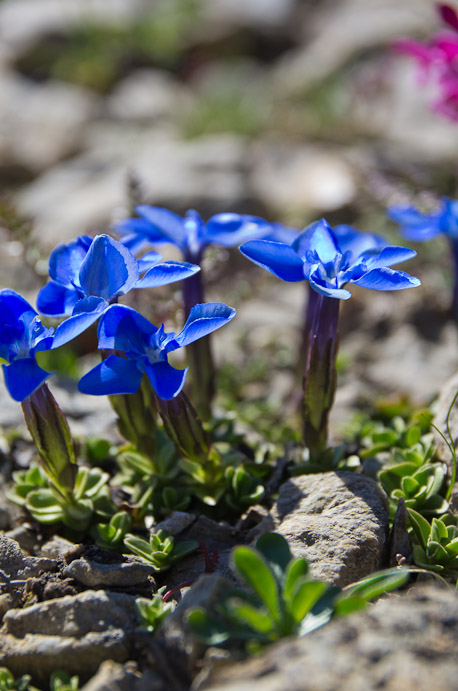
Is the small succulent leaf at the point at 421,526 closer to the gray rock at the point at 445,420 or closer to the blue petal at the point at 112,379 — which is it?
the gray rock at the point at 445,420

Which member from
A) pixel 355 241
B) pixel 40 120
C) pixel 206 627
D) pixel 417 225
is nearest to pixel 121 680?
pixel 206 627

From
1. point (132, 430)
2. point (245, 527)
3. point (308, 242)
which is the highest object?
point (308, 242)

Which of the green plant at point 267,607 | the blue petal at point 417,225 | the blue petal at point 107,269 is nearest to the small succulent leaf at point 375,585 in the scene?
the green plant at point 267,607

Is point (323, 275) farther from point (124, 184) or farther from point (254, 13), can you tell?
point (254, 13)

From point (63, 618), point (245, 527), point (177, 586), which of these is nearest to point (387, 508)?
point (245, 527)

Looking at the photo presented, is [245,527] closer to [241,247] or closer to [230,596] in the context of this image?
[230,596]

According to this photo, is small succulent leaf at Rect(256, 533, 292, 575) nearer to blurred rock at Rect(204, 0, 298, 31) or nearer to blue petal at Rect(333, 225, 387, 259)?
blue petal at Rect(333, 225, 387, 259)

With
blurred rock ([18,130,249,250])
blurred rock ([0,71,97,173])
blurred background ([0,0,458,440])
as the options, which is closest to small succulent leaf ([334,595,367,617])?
blurred background ([0,0,458,440])
